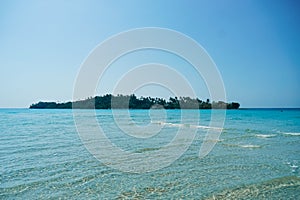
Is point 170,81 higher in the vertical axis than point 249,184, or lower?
higher

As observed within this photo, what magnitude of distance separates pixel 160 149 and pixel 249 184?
8.56m

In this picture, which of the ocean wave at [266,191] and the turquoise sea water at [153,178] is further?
the turquoise sea water at [153,178]

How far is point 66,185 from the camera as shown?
954cm

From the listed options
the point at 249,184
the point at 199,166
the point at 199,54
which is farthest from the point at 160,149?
the point at 249,184

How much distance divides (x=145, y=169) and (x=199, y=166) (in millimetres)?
2639

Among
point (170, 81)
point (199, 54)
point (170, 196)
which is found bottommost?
point (170, 196)

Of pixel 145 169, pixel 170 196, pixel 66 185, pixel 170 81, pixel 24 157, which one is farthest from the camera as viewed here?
pixel 170 81

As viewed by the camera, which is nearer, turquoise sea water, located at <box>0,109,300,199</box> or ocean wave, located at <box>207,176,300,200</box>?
ocean wave, located at <box>207,176,300,200</box>

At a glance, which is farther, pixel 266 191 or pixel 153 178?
pixel 153 178

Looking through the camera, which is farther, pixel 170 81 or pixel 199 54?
pixel 170 81

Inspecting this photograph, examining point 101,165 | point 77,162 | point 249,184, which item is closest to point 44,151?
point 77,162

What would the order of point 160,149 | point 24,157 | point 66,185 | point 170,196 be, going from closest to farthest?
point 170,196
point 66,185
point 24,157
point 160,149

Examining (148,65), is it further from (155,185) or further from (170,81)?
(155,185)

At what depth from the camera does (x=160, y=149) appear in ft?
59.3
